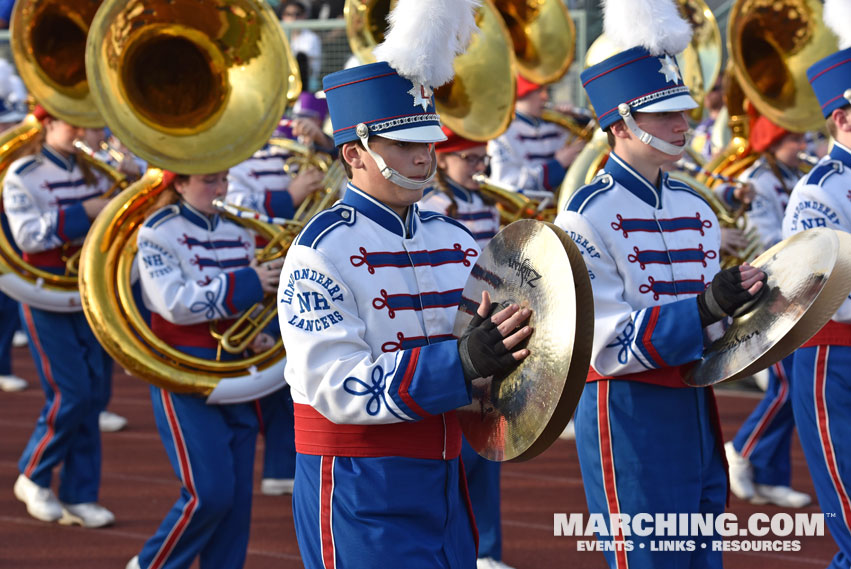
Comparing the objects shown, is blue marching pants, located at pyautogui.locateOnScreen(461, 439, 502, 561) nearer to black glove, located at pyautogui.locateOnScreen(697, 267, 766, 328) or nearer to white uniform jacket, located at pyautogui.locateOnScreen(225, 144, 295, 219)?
black glove, located at pyautogui.locateOnScreen(697, 267, 766, 328)

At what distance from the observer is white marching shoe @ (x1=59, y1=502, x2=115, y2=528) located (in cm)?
550

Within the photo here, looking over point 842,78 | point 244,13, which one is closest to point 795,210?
point 842,78

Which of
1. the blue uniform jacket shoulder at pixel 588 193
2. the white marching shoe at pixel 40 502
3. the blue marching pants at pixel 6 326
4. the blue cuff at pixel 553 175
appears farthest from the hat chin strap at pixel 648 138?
the blue marching pants at pixel 6 326

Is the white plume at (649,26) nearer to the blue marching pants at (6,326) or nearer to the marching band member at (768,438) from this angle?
the marching band member at (768,438)

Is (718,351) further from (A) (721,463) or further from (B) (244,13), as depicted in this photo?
(B) (244,13)

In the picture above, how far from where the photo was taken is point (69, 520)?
5.54 m

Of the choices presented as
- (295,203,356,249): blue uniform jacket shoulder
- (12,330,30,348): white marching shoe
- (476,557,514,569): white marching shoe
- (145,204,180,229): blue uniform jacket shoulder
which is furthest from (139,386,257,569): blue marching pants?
(12,330,30,348): white marching shoe

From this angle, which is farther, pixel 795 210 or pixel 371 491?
pixel 795 210

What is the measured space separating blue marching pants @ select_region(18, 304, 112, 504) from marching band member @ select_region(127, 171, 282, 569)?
1.25 m

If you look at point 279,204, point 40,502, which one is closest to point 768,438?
point 279,204

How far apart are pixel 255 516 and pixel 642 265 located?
3.04 m

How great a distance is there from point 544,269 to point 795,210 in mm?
1852

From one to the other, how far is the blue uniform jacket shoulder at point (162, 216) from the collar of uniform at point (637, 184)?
5.57ft

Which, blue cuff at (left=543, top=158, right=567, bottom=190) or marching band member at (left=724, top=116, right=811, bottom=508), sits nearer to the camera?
marching band member at (left=724, top=116, right=811, bottom=508)
